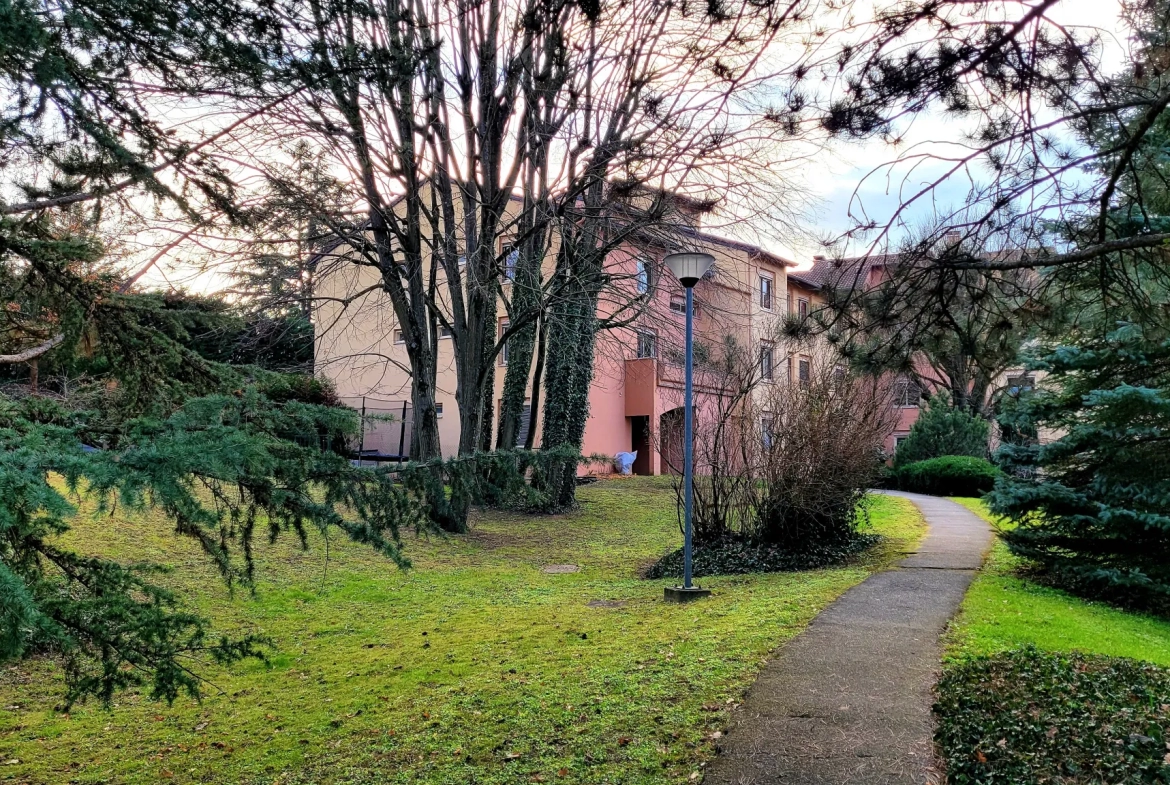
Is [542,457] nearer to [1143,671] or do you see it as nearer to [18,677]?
[1143,671]

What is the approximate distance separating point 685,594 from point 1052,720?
4.27m

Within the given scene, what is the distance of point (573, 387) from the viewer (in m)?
17.1

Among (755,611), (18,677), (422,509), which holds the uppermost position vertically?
(422,509)

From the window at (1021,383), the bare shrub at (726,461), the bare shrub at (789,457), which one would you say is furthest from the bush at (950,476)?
the bare shrub at (726,461)

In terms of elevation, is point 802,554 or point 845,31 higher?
point 845,31

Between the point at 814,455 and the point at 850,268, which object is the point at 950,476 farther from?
the point at 850,268

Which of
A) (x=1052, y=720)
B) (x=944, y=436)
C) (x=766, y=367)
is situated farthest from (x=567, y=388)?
(x=944, y=436)

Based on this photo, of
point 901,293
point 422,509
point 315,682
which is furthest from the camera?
point 315,682

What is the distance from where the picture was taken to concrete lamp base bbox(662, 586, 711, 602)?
869 cm

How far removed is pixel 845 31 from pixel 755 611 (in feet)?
15.7

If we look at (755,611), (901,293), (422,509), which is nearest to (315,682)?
(422,509)

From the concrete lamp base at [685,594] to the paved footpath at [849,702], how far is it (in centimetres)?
153

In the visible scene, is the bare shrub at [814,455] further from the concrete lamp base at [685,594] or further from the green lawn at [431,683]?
the concrete lamp base at [685,594]

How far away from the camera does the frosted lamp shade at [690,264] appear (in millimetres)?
8891
